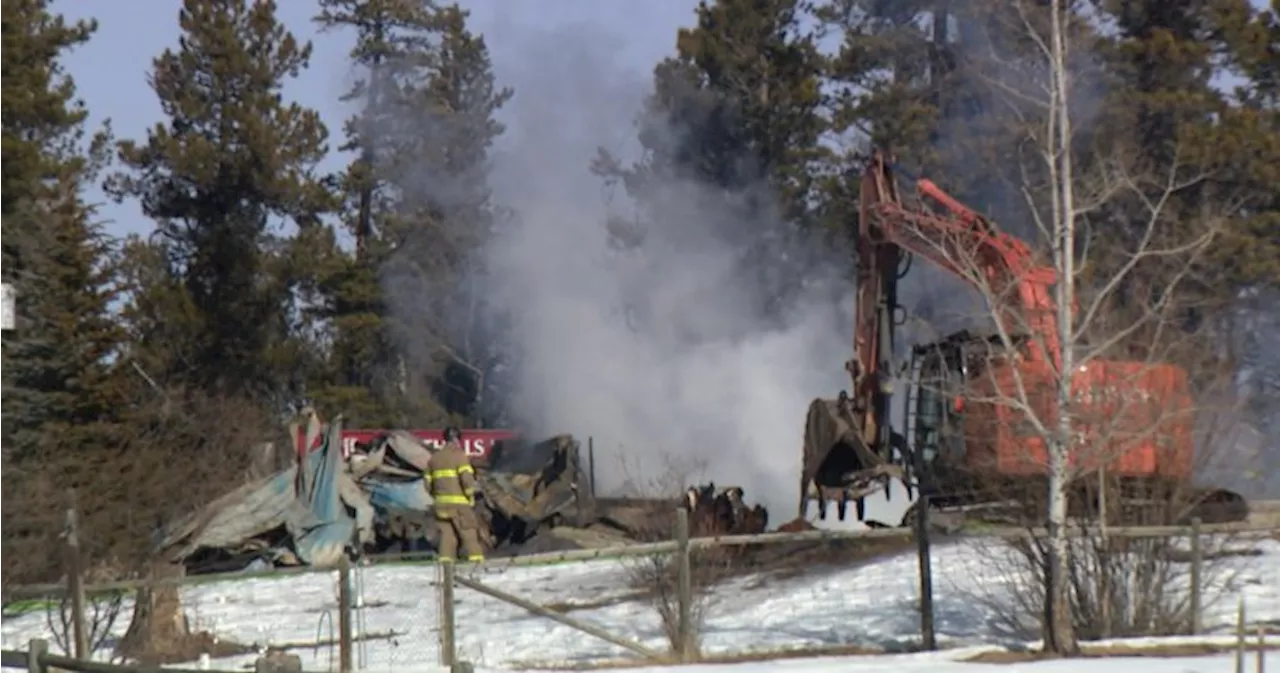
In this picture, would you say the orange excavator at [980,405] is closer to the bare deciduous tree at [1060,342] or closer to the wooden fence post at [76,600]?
the bare deciduous tree at [1060,342]

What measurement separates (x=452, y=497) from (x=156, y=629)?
634 cm

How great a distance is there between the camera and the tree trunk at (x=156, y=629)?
19275 millimetres

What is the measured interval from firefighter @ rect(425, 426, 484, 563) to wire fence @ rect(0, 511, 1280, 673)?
165 centimetres

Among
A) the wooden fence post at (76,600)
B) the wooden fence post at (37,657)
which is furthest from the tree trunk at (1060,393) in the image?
the wooden fence post at (76,600)

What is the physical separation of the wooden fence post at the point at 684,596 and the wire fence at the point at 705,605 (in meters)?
0.02

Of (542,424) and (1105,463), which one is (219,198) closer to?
(542,424)

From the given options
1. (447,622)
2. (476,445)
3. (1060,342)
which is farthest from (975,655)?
(476,445)

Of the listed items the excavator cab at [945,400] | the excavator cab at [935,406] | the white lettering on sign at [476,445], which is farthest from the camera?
the white lettering on sign at [476,445]

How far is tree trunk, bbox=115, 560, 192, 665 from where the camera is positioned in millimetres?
19275

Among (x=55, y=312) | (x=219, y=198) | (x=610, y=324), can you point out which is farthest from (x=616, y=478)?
(x=219, y=198)

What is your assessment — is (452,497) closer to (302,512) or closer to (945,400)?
(302,512)

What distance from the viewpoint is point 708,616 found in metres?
20.5

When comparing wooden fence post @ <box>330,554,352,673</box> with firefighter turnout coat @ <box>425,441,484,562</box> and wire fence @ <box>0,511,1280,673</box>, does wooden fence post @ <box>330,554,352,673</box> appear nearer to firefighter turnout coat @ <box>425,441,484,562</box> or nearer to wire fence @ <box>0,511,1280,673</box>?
wire fence @ <box>0,511,1280,673</box>

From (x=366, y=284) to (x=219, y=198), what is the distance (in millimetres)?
4207
